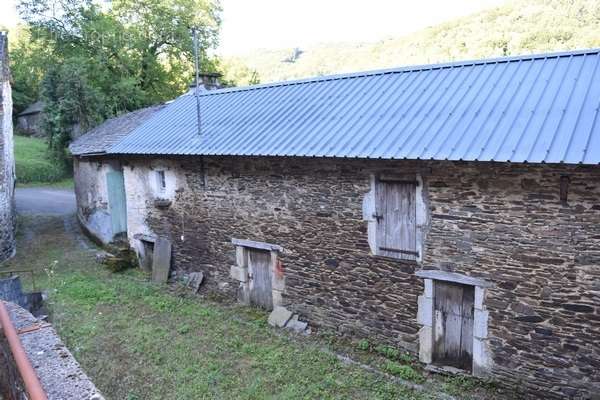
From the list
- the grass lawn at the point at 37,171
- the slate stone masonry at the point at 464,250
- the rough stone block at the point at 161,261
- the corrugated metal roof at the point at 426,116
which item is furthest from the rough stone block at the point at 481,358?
the grass lawn at the point at 37,171

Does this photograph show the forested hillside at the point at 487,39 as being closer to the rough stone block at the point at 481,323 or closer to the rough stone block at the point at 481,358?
the rough stone block at the point at 481,323

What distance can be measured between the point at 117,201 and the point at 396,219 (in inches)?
385

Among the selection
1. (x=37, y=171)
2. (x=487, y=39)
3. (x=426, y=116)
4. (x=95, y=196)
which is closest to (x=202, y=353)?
(x=426, y=116)

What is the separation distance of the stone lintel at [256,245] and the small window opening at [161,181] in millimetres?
2779

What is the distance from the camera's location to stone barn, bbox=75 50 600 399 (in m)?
6.43

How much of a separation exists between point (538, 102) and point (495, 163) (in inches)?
55.1

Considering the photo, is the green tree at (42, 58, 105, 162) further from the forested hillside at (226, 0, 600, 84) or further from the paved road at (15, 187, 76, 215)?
the forested hillside at (226, 0, 600, 84)

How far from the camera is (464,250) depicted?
7215mm

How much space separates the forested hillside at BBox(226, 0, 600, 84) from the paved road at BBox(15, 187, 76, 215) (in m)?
16.2

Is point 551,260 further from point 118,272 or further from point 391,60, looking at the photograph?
point 391,60

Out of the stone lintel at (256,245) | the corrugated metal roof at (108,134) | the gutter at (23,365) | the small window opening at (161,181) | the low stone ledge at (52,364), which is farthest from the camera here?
the corrugated metal roof at (108,134)

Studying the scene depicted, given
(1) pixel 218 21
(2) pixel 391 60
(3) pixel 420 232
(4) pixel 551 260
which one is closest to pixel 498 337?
(4) pixel 551 260

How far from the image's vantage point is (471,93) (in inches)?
318

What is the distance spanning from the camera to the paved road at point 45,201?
Result: 21.1 metres
